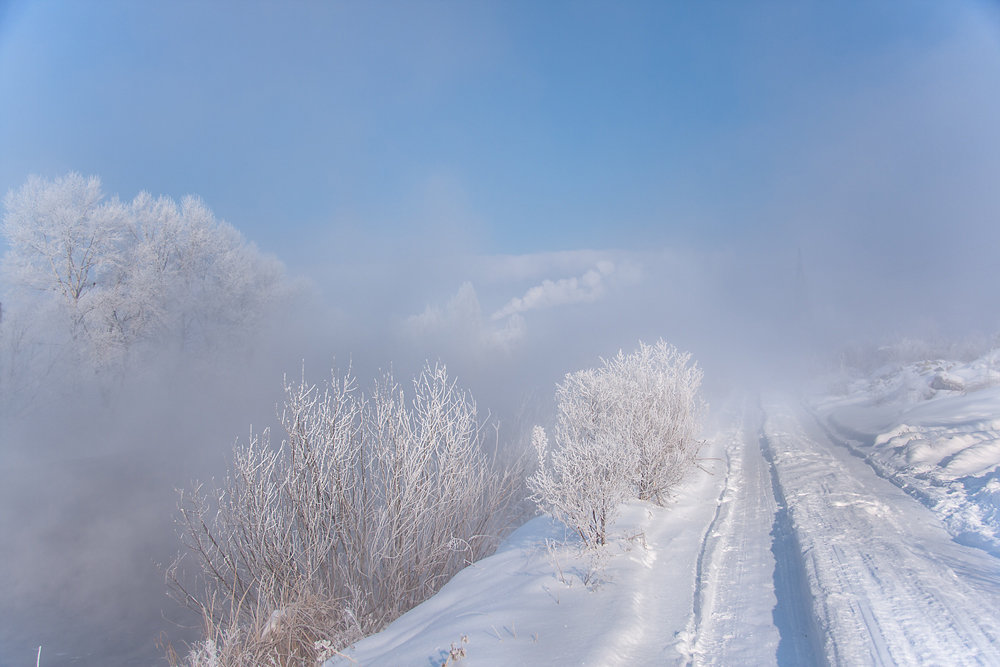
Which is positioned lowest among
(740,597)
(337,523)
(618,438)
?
(740,597)

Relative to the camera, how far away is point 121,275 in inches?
846

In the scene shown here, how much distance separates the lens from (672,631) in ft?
13.2

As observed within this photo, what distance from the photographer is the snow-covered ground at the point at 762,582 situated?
3.68 m

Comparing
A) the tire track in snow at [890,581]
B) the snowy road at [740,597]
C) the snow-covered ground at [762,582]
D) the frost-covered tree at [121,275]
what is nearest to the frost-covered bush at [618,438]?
the snow-covered ground at [762,582]

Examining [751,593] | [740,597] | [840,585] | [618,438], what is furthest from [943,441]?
[740,597]

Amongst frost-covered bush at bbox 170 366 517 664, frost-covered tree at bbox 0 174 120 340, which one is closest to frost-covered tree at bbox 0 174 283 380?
frost-covered tree at bbox 0 174 120 340

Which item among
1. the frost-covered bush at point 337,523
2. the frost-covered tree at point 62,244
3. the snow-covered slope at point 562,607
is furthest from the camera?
the frost-covered tree at point 62,244

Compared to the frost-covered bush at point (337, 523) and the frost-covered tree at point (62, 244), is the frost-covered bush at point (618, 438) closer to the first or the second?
the frost-covered bush at point (337, 523)

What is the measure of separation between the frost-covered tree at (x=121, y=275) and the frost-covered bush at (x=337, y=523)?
61.9ft

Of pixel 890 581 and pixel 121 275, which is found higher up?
pixel 121 275

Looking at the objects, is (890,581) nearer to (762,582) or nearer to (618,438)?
(762,582)

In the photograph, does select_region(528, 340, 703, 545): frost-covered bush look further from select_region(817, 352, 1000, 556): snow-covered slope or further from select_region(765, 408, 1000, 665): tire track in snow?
select_region(817, 352, 1000, 556): snow-covered slope

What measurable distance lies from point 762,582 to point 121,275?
25.3 m

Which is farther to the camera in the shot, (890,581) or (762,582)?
(762,582)
